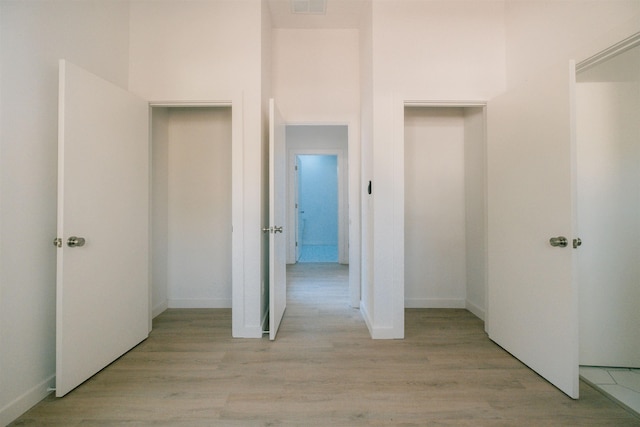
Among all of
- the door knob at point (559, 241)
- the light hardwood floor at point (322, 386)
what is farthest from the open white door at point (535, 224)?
the light hardwood floor at point (322, 386)

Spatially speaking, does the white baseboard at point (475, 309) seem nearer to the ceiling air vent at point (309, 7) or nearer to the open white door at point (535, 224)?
the open white door at point (535, 224)

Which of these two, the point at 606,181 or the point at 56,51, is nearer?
the point at 56,51

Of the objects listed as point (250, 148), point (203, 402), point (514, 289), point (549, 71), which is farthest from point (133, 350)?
point (549, 71)

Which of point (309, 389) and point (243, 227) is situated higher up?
point (243, 227)

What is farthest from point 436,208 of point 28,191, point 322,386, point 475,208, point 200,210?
point 28,191

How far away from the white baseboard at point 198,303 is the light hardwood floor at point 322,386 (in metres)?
Answer: 0.57

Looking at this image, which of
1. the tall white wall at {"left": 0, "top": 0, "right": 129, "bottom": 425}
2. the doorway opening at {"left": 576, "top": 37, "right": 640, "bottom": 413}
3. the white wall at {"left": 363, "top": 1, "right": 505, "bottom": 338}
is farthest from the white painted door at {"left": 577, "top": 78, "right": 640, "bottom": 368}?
the tall white wall at {"left": 0, "top": 0, "right": 129, "bottom": 425}

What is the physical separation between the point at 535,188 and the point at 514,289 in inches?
28.4

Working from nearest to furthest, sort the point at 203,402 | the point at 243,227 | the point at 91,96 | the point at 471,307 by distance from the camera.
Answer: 1. the point at 203,402
2. the point at 91,96
3. the point at 243,227
4. the point at 471,307

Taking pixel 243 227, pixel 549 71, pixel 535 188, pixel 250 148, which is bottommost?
pixel 243 227

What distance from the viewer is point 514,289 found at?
2055 mm

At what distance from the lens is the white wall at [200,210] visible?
3.14 meters

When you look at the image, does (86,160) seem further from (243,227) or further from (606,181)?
(606,181)

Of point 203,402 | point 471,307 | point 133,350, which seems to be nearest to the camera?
point 203,402
